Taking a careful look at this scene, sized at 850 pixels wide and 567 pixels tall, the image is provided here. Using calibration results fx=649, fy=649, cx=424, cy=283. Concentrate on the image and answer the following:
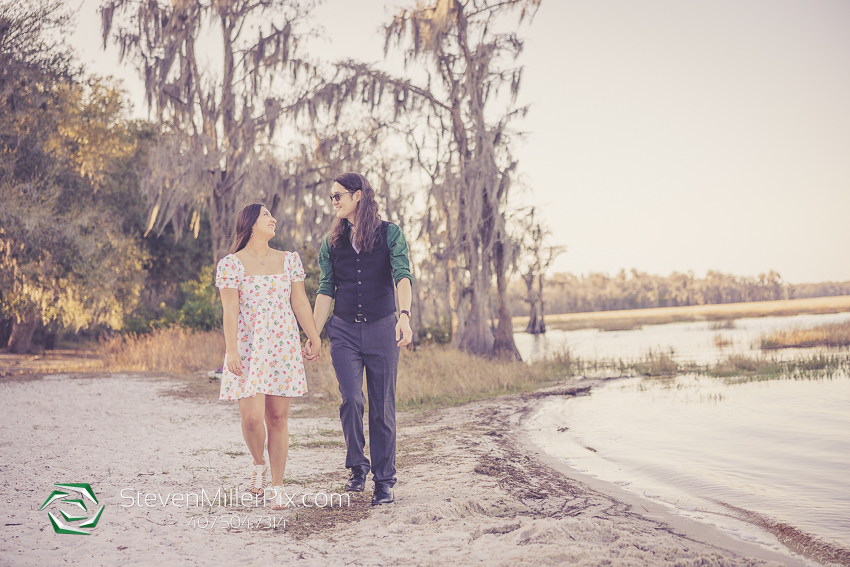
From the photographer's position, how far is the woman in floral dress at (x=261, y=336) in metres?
4.07

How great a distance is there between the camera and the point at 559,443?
7250 mm

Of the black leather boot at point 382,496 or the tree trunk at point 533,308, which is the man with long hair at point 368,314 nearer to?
the black leather boot at point 382,496

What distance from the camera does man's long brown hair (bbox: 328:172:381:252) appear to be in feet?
13.6

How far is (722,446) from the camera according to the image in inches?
286

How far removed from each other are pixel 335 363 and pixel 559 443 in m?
3.88

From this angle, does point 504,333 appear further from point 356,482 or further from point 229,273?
point 229,273

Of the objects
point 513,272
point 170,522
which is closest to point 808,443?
point 170,522

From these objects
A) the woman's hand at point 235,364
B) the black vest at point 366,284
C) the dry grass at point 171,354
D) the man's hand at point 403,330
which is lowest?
the dry grass at point 171,354

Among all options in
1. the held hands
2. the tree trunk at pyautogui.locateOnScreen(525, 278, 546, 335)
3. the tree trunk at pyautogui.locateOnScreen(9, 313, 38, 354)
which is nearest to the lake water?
the held hands

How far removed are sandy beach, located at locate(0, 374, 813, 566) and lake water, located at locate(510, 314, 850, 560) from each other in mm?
545

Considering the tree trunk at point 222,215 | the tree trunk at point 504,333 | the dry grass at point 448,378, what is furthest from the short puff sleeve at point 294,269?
the tree trunk at point 222,215

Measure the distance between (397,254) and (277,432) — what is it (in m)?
1.40

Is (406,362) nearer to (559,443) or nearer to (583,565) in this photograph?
(559,443)

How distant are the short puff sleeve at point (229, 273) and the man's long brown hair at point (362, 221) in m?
0.62
